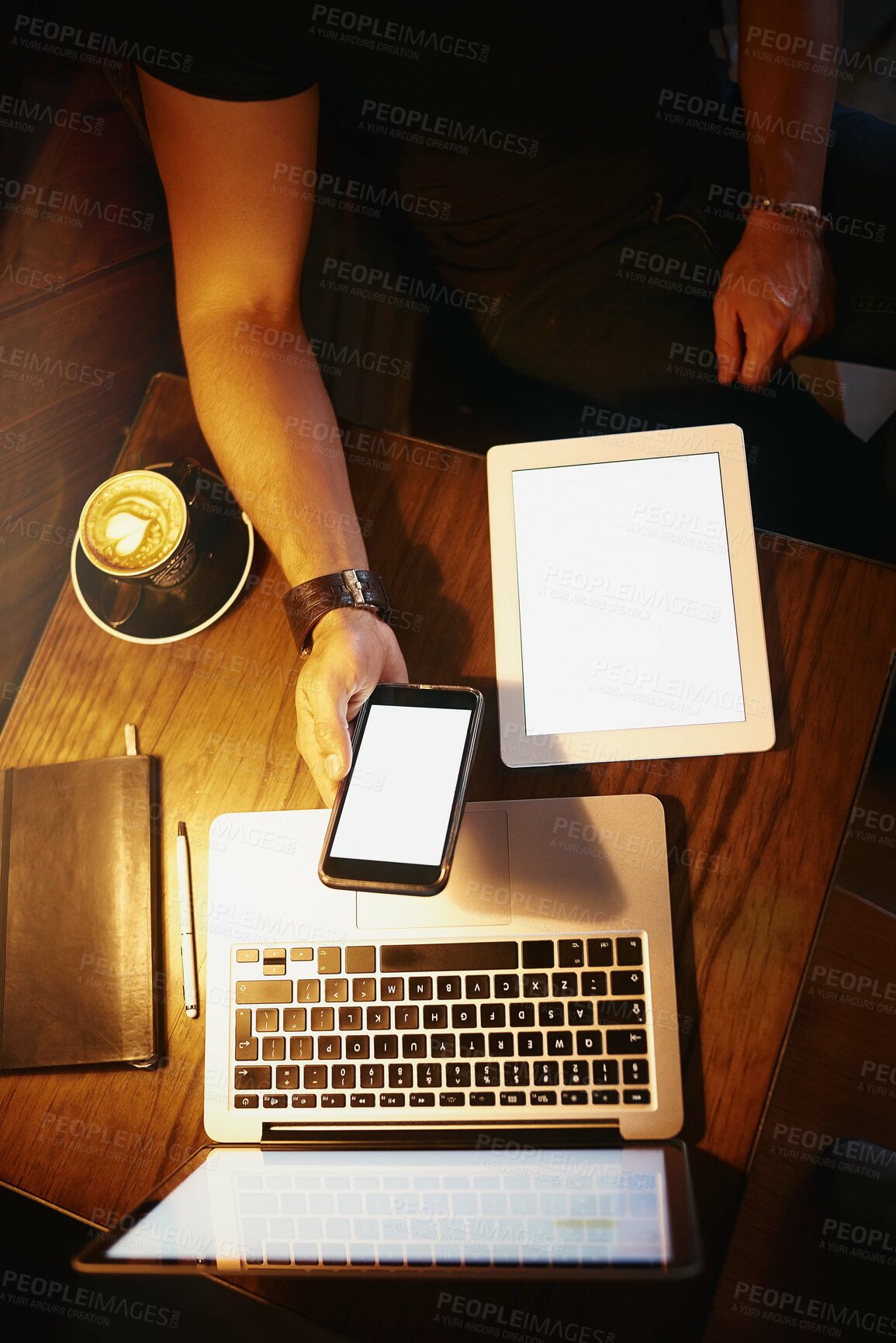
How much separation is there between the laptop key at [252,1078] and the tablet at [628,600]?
0.39m

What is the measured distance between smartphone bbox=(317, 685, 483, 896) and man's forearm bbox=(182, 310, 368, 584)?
0.65ft

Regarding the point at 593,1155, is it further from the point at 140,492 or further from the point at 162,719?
the point at 140,492

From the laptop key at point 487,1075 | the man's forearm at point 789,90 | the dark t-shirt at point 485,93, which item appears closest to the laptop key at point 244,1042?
the laptop key at point 487,1075

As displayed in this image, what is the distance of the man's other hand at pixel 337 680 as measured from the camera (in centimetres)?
76

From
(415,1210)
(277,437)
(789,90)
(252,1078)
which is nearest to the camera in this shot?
(415,1210)

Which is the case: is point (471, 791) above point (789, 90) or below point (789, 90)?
below

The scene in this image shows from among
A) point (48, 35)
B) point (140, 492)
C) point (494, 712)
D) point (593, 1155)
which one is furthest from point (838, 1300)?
point (48, 35)

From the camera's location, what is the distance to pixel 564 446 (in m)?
0.86

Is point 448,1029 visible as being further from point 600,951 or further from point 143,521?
point 143,521

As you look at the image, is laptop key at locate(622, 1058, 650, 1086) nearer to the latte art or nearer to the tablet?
the tablet

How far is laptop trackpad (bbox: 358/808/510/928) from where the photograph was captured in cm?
79

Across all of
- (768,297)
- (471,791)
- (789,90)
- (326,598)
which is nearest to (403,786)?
(471,791)

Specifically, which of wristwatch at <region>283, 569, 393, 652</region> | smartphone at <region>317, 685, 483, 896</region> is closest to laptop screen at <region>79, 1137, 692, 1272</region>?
smartphone at <region>317, 685, 483, 896</region>

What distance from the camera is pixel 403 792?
0.76m
